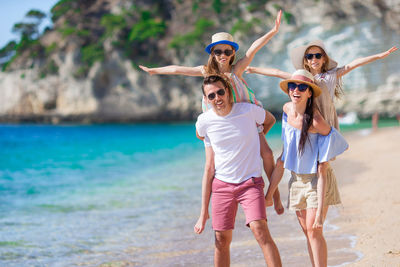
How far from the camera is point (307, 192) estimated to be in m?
3.20

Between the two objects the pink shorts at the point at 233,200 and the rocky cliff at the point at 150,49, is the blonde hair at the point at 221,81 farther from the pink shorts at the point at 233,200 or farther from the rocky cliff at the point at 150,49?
the rocky cliff at the point at 150,49

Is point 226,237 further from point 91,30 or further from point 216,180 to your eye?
point 91,30

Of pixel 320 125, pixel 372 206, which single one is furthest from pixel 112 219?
pixel 320 125

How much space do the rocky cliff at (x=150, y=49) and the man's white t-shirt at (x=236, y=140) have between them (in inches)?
1093

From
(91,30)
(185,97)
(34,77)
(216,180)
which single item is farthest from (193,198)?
(34,77)

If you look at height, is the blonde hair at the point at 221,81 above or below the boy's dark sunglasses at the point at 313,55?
below

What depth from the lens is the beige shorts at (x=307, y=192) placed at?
10.4 feet

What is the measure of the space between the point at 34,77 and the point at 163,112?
45.5ft

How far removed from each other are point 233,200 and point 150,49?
35.8 meters

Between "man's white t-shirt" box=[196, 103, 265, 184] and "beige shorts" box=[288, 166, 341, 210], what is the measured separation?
11.8 inches

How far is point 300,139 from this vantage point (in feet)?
10.3

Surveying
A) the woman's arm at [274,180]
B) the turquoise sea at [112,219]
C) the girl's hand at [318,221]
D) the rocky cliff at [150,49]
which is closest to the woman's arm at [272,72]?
the woman's arm at [274,180]

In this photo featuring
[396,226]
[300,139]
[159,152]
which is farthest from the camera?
[159,152]

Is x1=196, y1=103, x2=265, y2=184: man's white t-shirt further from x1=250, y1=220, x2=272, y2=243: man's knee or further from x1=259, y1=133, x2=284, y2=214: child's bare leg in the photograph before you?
x1=250, y1=220, x2=272, y2=243: man's knee
